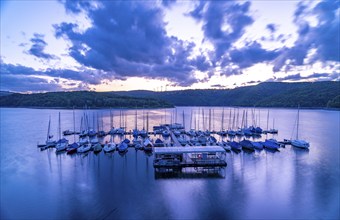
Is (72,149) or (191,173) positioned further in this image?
(72,149)

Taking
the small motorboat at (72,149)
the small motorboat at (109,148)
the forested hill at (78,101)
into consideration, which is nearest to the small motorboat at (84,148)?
the small motorboat at (72,149)

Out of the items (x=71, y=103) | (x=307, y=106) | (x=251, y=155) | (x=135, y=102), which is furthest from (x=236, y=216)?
(x=307, y=106)

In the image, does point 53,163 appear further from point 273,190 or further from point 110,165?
point 273,190

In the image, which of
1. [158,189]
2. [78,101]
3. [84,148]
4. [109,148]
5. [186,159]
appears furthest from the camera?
[78,101]

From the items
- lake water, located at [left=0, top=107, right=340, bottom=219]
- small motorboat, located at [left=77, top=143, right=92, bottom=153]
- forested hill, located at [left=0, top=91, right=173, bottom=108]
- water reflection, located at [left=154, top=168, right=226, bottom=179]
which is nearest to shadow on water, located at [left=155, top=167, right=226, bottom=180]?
water reflection, located at [left=154, top=168, right=226, bottom=179]

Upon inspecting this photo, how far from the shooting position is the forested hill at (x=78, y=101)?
478 ft

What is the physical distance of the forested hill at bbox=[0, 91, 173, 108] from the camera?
478ft

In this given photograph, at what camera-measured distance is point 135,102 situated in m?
148

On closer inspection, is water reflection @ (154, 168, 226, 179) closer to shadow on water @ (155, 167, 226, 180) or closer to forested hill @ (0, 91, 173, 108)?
shadow on water @ (155, 167, 226, 180)

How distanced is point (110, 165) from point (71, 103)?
438 ft

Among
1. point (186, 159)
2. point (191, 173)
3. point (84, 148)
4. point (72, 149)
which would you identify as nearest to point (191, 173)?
point (191, 173)

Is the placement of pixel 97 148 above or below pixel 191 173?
above

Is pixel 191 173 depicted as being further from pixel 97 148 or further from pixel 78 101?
pixel 78 101

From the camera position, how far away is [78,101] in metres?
147
